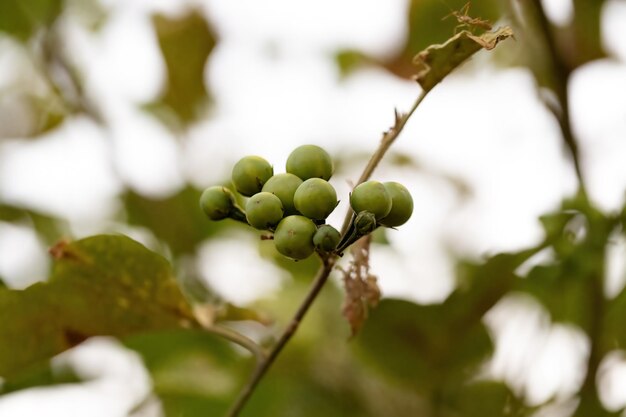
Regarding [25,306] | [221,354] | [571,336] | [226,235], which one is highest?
[25,306]

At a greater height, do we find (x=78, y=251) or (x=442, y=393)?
(x=78, y=251)

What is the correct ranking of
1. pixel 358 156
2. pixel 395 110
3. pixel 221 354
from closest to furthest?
pixel 395 110 < pixel 221 354 < pixel 358 156

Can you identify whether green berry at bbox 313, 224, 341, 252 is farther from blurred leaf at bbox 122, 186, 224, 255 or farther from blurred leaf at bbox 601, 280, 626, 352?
blurred leaf at bbox 122, 186, 224, 255

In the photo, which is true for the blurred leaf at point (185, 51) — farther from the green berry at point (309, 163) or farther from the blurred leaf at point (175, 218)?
the green berry at point (309, 163)

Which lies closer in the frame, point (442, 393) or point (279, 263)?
point (442, 393)

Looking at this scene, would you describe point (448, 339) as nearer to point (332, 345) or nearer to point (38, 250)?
point (332, 345)

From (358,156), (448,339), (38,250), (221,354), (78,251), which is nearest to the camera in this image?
(78,251)

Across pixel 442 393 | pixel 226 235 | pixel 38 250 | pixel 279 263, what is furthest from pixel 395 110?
pixel 38 250
